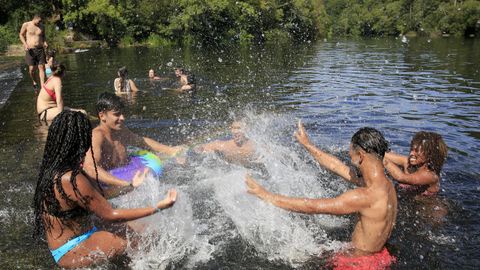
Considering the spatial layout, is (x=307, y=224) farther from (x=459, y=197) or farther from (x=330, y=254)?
(x=459, y=197)

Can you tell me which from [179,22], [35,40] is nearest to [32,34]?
[35,40]

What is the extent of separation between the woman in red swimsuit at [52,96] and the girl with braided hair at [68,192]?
5612 mm

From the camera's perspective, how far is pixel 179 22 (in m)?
50.8

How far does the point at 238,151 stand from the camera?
27.5 ft

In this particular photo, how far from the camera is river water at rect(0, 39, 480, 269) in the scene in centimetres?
518

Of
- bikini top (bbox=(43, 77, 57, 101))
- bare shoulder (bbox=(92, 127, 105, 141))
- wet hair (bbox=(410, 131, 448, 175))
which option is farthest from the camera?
bikini top (bbox=(43, 77, 57, 101))

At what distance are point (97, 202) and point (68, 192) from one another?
288 millimetres

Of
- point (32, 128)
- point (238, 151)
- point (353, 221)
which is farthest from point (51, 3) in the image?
point (353, 221)

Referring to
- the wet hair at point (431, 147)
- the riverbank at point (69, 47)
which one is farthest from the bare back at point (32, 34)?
the riverbank at point (69, 47)

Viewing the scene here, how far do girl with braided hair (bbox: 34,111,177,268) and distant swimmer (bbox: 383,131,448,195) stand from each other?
3.70 meters

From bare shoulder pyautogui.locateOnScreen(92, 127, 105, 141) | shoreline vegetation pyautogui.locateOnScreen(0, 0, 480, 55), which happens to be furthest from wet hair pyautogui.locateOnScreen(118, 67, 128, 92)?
shoreline vegetation pyautogui.locateOnScreen(0, 0, 480, 55)

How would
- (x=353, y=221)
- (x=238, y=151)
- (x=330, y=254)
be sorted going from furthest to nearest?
(x=238, y=151) → (x=353, y=221) → (x=330, y=254)

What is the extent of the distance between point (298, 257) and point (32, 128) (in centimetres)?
871

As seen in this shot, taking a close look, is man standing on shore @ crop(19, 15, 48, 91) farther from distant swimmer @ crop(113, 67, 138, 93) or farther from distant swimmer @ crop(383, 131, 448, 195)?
distant swimmer @ crop(383, 131, 448, 195)
